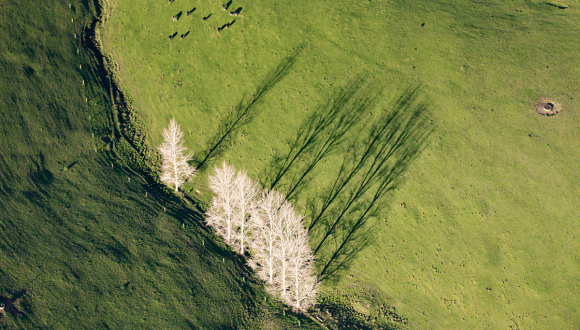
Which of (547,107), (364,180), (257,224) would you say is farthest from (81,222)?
(547,107)

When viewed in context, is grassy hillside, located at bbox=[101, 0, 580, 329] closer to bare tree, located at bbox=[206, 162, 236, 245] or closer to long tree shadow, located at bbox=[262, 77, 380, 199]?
long tree shadow, located at bbox=[262, 77, 380, 199]

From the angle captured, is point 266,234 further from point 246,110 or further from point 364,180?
point 246,110

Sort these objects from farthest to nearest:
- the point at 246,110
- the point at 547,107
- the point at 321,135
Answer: the point at 246,110, the point at 321,135, the point at 547,107

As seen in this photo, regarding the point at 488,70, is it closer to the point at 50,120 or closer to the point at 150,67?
the point at 150,67

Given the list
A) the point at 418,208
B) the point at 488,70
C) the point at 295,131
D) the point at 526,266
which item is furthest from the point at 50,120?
the point at 526,266

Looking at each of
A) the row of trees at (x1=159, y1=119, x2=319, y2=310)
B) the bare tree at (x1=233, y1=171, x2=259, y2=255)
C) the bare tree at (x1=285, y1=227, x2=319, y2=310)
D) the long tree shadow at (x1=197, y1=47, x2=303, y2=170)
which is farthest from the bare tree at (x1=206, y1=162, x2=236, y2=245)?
the bare tree at (x1=285, y1=227, x2=319, y2=310)
